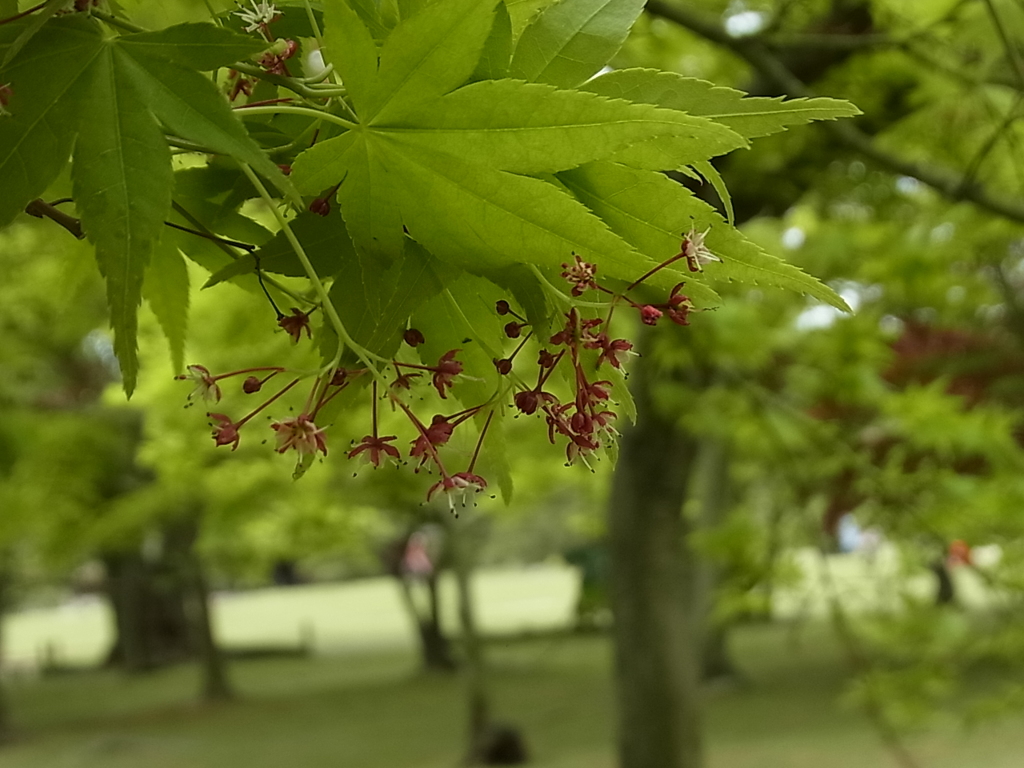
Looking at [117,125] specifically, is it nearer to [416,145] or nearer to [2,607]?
[416,145]

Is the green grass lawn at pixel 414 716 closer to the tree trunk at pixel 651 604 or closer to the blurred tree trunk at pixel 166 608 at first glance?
the blurred tree trunk at pixel 166 608

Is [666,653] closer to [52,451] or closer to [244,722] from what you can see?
[52,451]

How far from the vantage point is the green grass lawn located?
20.9 ft

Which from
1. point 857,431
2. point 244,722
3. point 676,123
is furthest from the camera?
point 244,722

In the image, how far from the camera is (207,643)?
9.29 metres

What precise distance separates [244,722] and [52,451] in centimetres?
324

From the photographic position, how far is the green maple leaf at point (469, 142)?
0.33 metres

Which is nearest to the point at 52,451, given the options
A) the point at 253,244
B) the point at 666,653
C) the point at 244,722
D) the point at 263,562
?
the point at 263,562

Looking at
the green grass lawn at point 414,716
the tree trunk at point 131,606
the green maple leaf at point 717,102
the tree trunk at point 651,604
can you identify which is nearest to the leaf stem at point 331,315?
the green maple leaf at point 717,102

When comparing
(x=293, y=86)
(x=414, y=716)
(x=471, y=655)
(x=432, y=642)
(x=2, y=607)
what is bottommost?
(x=414, y=716)

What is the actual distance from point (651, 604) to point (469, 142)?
2.92m

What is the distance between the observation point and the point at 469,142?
1.09 ft

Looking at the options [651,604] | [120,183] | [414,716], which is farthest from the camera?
[414,716]

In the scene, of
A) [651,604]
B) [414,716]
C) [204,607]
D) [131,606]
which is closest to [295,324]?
[651,604]
